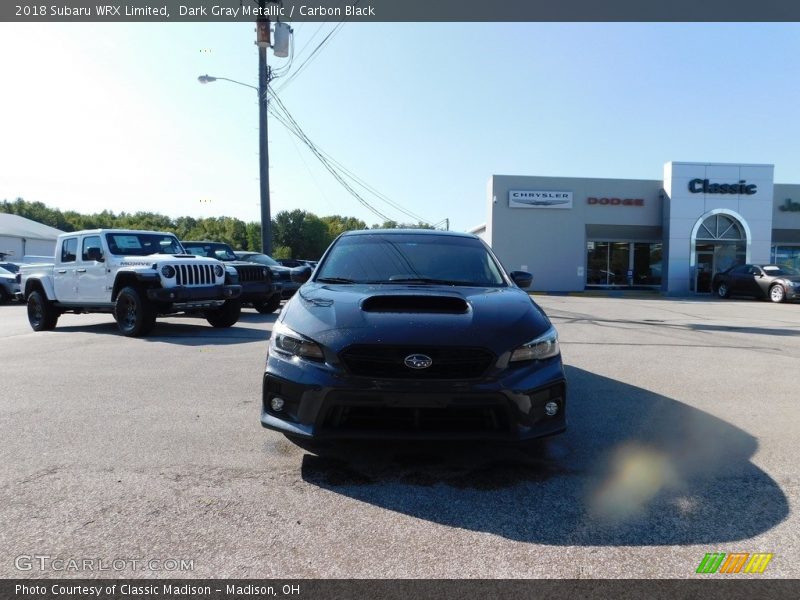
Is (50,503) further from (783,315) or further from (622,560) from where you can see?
(783,315)

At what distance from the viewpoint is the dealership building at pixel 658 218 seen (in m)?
27.8

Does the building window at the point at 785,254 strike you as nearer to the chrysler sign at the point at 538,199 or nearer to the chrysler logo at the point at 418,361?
the chrysler sign at the point at 538,199

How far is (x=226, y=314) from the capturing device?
36.6ft

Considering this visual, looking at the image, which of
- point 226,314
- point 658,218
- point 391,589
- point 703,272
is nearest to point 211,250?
point 226,314

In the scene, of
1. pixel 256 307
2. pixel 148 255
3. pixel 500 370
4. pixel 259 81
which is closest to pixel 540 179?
pixel 259 81

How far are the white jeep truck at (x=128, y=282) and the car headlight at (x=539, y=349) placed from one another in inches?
306

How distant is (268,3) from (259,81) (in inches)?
103

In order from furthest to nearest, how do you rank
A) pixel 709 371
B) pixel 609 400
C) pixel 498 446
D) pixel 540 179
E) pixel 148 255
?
pixel 540 179 → pixel 148 255 → pixel 709 371 → pixel 609 400 → pixel 498 446

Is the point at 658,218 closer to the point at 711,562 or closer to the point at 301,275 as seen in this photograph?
the point at 301,275

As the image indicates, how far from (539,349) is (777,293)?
2192cm

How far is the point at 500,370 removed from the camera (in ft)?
10.3

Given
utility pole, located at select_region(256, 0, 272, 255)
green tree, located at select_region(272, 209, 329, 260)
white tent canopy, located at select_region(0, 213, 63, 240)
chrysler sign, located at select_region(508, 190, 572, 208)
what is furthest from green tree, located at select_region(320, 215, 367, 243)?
utility pole, located at select_region(256, 0, 272, 255)

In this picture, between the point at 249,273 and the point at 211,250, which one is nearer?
the point at 249,273

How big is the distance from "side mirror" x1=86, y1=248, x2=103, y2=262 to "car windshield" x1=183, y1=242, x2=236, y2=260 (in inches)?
150
